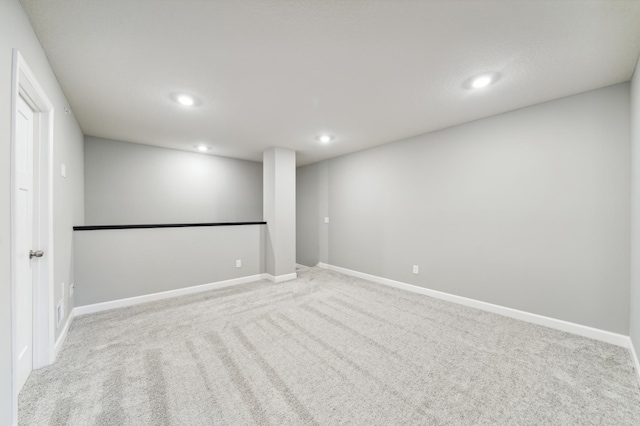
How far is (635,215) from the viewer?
2004 mm

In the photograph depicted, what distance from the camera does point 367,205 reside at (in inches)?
176

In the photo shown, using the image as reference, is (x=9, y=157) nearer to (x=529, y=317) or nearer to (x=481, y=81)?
(x=481, y=81)

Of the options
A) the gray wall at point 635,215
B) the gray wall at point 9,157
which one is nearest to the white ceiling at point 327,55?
the gray wall at point 9,157

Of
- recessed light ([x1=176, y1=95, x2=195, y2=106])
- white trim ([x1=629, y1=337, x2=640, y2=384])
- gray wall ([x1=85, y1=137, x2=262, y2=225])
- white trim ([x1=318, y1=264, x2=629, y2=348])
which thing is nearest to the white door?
recessed light ([x1=176, y1=95, x2=195, y2=106])

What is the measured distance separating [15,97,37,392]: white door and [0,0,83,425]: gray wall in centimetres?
29

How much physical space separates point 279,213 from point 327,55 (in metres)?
2.87

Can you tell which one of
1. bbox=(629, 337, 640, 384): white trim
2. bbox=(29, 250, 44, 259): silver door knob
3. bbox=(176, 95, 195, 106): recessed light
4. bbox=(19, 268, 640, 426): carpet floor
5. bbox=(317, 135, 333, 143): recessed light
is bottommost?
bbox=(19, 268, 640, 426): carpet floor

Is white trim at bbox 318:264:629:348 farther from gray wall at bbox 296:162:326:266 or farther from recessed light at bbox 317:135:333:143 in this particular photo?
recessed light at bbox 317:135:333:143

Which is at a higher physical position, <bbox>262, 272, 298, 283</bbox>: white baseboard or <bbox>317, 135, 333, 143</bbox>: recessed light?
<bbox>317, 135, 333, 143</bbox>: recessed light

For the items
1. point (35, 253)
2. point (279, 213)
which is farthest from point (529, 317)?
point (35, 253)

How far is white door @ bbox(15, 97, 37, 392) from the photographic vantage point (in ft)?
5.52

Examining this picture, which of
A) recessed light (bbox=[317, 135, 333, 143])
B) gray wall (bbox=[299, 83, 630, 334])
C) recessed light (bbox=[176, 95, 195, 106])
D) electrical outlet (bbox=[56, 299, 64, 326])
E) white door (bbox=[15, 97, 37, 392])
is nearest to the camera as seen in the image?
white door (bbox=[15, 97, 37, 392])

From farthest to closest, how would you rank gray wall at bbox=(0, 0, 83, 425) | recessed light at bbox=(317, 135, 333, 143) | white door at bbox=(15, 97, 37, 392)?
recessed light at bbox=(317, 135, 333, 143)
white door at bbox=(15, 97, 37, 392)
gray wall at bbox=(0, 0, 83, 425)

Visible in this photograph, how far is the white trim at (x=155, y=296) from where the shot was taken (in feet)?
9.55
